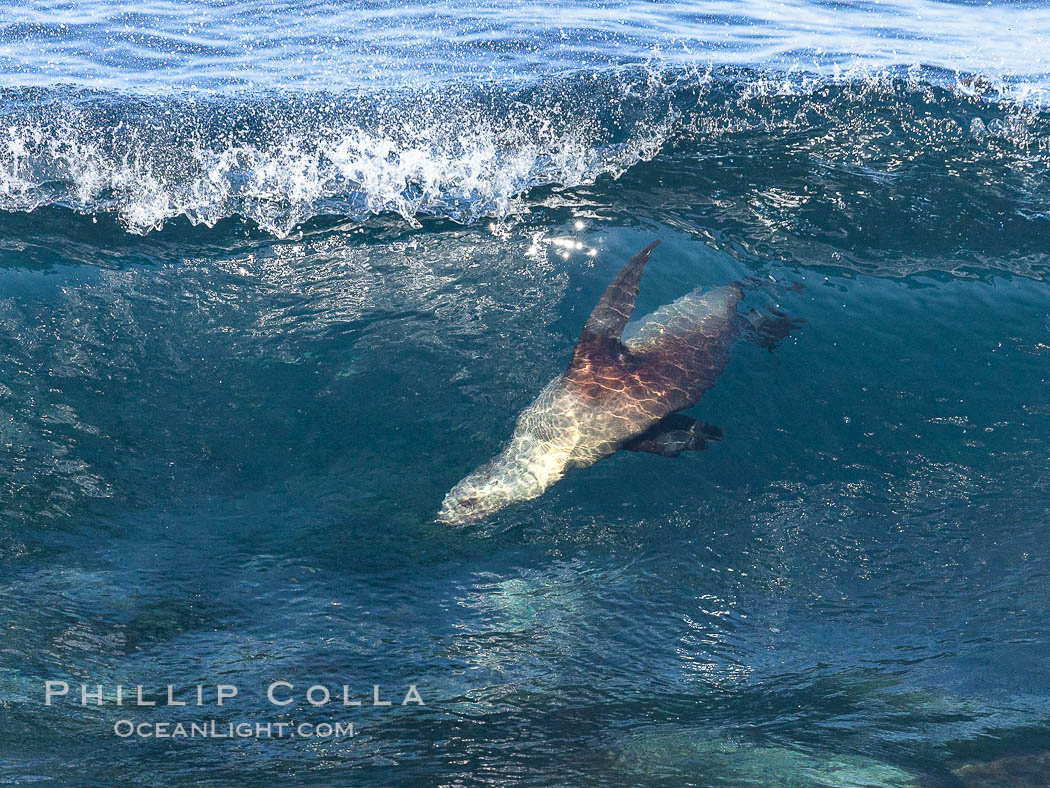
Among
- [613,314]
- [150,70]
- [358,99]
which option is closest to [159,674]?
[613,314]

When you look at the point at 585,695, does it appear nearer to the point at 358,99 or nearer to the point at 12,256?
the point at 12,256

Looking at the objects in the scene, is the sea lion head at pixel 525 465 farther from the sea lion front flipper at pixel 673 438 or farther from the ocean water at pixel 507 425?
the sea lion front flipper at pixel 673 438

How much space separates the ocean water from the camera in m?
6.02

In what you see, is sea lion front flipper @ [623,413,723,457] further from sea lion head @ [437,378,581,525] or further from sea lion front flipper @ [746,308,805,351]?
sea lion front flipper @ [746,308,805,351]

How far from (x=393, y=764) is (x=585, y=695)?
1494 millimetres

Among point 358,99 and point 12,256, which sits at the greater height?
point 358,99

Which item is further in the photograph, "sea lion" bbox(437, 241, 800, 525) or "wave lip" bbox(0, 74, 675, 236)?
"wave lip" bbox(0, 74, 675, 236)

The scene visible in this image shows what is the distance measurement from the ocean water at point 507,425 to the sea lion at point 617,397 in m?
0.22

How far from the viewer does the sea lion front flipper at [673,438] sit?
25.6ft

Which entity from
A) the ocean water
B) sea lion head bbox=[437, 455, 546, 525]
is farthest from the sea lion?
the ocean water

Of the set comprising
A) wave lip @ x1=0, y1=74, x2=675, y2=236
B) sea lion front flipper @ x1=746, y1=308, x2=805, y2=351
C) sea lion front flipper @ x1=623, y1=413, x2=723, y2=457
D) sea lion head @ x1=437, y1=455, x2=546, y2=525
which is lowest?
sea lion head @ x1=437, y1=455, x2=546, y2=525

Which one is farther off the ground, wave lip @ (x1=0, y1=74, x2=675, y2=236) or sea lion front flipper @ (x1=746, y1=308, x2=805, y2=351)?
wave lip @ (x1=0, y1=74, x2=675, y2=236)

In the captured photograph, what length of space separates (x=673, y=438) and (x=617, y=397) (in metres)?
0.69

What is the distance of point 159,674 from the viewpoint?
20.4 ft
